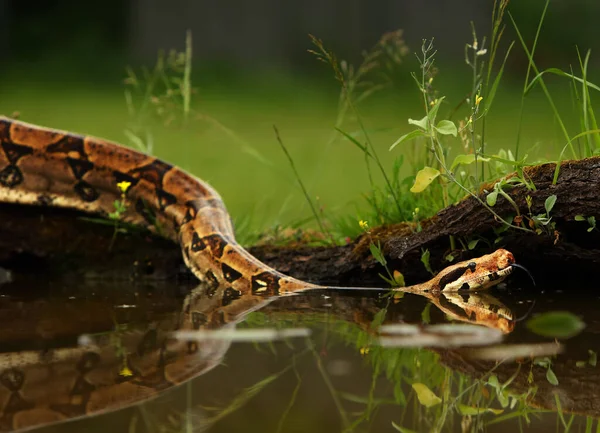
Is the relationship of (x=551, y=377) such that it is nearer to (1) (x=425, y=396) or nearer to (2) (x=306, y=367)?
(1) (x=425, y=396)

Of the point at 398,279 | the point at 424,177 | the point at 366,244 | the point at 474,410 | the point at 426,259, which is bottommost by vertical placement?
the point at 474,410

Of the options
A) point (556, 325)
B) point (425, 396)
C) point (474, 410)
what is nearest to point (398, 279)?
point (556, 325)

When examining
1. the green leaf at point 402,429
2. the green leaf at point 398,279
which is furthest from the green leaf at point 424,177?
the green leaf at point 402,429

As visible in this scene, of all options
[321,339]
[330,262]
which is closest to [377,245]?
[330,262]

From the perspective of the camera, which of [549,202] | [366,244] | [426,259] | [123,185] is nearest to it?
[549,202]

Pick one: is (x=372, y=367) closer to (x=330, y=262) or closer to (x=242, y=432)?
(x=242, y=432)

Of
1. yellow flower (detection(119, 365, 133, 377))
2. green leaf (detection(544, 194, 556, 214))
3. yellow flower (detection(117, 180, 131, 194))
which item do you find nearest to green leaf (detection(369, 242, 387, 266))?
green leaf (detection(544, 194, 556, 214))

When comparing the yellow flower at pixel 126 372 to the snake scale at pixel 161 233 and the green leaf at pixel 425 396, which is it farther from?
the green leaf at pixel 425 396

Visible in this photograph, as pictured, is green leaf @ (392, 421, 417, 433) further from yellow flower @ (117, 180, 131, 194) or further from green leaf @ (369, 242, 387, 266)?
yellow flower @ (117, 180, 131, 194)
